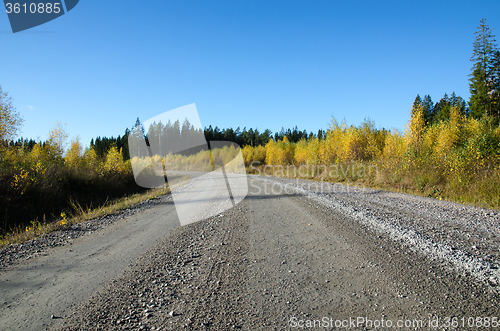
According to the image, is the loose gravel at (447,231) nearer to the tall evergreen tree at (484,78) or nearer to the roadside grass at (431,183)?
the roadside grass at (431,183)

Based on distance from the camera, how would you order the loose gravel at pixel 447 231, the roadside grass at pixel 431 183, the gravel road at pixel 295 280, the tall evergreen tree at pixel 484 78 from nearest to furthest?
the gravel road at pixel 295 280, the loose gravel at pixel 447 231, the roadside grass at pixel 431 183, the tall evergreen tree at pixel 484 78

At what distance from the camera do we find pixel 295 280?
9.62ft

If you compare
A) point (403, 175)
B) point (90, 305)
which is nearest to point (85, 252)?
point (90, 305)

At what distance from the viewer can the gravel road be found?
7.29 ft

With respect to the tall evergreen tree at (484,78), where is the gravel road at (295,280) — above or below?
below

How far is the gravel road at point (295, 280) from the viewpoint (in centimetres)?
222

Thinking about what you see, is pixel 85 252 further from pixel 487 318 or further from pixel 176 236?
pixel 487 318
